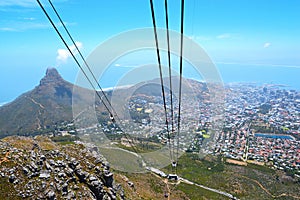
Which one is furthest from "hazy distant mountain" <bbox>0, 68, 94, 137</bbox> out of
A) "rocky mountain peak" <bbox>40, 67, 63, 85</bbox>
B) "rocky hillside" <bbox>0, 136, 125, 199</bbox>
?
"rocky hillside" <bbox>0, 136, 125, 199</bbox>

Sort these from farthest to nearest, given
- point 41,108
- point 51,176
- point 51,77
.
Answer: point 51,77 → point 41,108 → point 51,176

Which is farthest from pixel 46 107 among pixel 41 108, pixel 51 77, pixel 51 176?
pixel 51 176

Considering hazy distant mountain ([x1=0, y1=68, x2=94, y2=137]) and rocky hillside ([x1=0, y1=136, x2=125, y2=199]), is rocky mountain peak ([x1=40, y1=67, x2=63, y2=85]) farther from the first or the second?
rocky hillside ([x1=0, y1=136, x2=125, y2=199])

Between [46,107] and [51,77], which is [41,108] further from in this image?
[51,77]

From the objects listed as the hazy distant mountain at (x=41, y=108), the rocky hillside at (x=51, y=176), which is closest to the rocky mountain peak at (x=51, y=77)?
the hazy distant mountain at (x=41, y=108)

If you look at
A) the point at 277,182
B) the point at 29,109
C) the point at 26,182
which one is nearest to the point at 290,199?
the point at 277,182

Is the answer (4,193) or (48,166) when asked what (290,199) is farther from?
(4,193)
